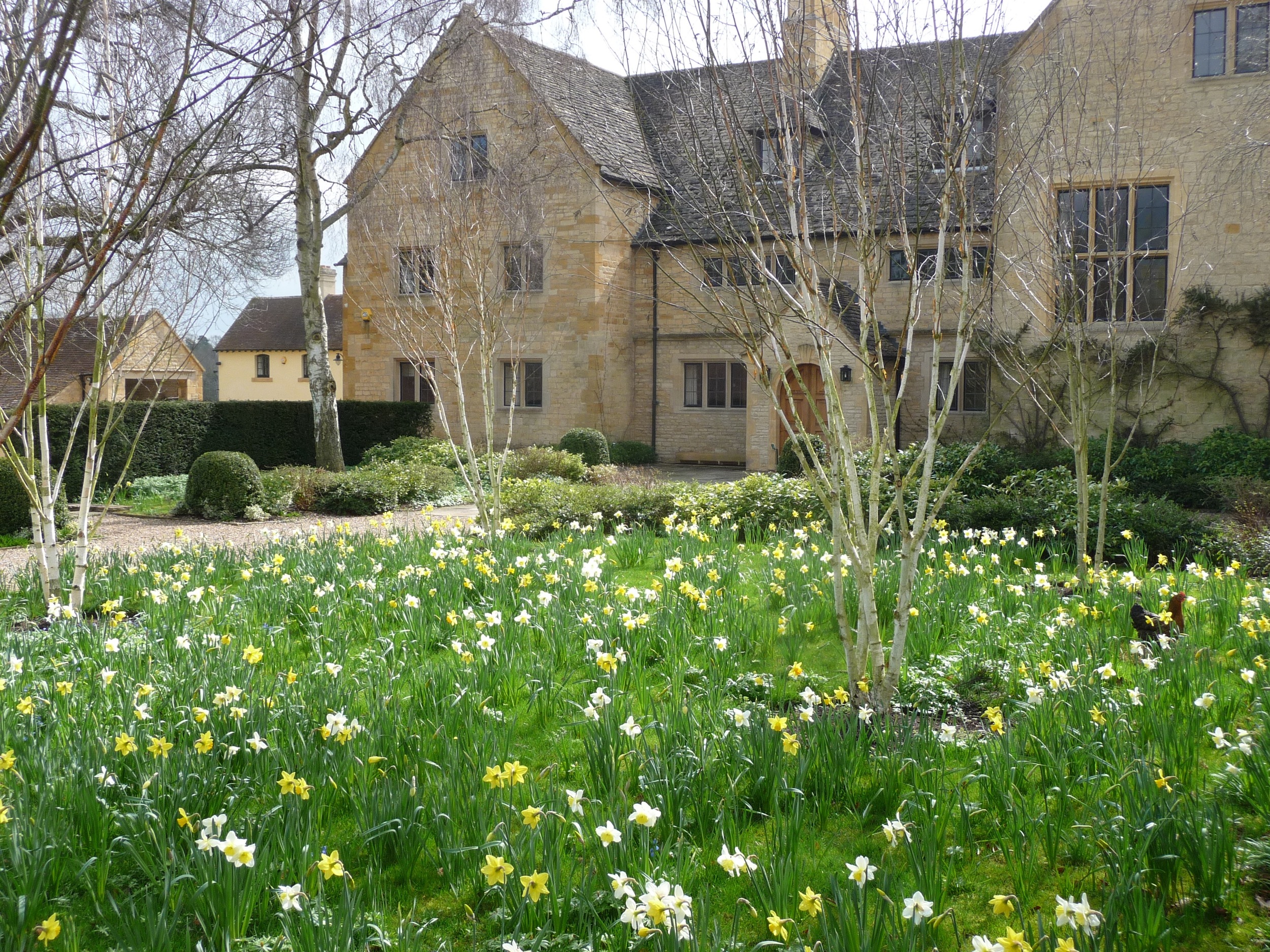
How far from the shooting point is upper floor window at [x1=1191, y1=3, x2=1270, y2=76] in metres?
15.5

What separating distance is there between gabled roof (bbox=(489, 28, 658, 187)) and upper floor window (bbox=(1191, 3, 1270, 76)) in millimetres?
10055

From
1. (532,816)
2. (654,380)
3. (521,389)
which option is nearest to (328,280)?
(521,389)

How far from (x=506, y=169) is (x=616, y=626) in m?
Answer: 11.7

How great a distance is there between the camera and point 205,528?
13047mm

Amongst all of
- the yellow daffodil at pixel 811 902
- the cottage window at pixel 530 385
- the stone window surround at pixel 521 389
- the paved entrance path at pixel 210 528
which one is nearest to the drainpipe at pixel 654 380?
the stone window surround at pixel 521 389

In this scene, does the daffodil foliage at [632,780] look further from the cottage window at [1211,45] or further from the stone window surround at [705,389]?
the stone window surround at [705,389]

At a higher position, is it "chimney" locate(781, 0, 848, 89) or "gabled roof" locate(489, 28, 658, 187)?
"gabled roof" locate(489, 28, 658, 187)

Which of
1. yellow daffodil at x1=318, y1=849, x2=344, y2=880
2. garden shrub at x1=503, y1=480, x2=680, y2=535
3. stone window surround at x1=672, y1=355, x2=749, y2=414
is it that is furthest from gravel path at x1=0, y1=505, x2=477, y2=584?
stone window surround at x1=672, y1=355, x2=749, y2=414

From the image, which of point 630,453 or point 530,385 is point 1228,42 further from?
point 530,385

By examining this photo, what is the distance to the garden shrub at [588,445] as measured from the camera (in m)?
20.2

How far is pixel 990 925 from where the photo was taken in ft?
9.22

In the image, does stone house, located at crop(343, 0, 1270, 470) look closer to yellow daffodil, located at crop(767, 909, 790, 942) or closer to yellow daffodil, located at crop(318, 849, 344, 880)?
yellow daffodil, located at crop(767, 909, 790, 942)

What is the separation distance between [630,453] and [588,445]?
2.30 m

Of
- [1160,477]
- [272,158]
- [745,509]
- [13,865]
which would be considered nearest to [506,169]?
[272,158]
